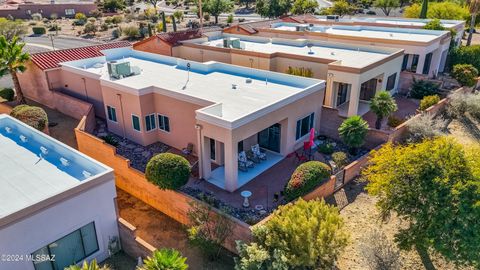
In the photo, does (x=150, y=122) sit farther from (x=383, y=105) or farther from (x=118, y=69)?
(x=383, y=105)

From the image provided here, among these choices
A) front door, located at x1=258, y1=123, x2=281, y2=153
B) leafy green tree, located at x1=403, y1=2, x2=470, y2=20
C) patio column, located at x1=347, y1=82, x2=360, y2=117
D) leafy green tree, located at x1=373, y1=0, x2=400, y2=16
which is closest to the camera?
front door, located at x1=258, y1=123, x2=281, y2=153

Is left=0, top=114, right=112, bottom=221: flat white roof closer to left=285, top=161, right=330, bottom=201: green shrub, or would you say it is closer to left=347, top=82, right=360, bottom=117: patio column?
left=285, top=161, right=330, bottom=201: green shrub

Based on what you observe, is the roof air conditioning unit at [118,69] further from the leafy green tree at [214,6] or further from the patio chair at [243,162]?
A: the leafy green tree at [214,6]

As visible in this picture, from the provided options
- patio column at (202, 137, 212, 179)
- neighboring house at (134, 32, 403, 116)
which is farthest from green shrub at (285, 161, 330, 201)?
neighboring house at (134, 32, 403, 116)

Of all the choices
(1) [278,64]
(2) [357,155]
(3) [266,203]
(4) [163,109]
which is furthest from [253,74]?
(3) [266,203]

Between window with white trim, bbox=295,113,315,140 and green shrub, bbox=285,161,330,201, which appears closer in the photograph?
green shrub, bbox=285,161,330,201

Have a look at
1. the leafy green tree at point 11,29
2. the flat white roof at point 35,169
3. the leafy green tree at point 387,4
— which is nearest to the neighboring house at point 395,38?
the flat white roof at point 35,169

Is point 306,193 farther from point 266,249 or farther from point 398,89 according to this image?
point 398,89
